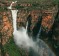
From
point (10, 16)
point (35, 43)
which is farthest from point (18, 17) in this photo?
point (35, 43)

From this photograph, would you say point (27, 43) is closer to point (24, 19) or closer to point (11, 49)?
point (11, 49)

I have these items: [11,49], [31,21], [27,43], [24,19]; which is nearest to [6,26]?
[24,19]

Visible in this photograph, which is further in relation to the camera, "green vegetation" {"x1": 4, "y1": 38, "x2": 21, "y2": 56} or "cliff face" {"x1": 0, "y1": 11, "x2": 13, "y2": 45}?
"cliff face" {"x1": 0, "y1": 11, "x2": 13, "y2": 45}

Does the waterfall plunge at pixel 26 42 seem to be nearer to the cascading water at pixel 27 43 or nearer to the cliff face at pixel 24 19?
the cascading water at pixel 27 43

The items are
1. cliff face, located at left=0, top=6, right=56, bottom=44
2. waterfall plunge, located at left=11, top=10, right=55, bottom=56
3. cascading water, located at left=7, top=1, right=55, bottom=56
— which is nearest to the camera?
cascading water, located at left=7, top=1, right=55, bottom=56

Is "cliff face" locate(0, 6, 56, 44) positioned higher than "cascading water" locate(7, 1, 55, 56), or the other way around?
"cliff face" locate(0, 6, 56, 44)

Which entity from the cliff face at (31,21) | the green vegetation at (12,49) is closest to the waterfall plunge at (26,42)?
the cliff face at (31,21)

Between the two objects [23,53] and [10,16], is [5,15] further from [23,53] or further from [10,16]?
[23,53]

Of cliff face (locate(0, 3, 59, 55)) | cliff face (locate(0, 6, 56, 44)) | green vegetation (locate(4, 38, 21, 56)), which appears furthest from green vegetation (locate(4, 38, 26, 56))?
cliff face (locate(0, 6, 56, 44))

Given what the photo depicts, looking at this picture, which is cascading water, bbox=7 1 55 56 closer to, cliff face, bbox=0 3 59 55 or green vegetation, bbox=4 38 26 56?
cliff face, bbox=0 3 59 55
